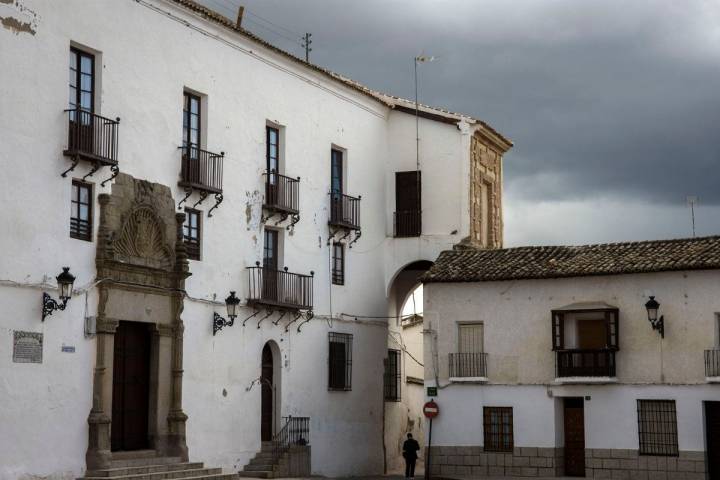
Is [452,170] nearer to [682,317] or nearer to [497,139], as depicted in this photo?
[497,139]

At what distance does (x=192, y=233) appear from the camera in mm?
25609

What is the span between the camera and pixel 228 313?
26.3m

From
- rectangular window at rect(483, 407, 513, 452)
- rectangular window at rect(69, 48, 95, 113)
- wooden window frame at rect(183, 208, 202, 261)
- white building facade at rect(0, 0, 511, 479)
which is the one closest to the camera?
white building facade at rect(0, 0, 511, 479)

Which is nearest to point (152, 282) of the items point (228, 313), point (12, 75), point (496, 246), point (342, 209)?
point (228, 313)

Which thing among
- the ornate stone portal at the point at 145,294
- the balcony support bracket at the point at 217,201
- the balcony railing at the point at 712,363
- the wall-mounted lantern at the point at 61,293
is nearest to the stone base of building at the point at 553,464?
the balcony railing at the point at 712,363

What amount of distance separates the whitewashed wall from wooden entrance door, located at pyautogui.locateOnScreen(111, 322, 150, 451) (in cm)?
855

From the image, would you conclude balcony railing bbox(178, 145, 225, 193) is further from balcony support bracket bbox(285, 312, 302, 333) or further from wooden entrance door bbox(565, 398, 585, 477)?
wooden entrance door bbox(565, 398, 585, 477)

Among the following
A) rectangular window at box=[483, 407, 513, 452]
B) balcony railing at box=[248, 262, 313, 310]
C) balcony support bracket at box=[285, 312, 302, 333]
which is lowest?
rectangular window at box=[483, 407, 513, 452]

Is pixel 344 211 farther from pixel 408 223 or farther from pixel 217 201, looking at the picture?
pixel 217 201

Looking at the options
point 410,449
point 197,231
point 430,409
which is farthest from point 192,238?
point 410,449

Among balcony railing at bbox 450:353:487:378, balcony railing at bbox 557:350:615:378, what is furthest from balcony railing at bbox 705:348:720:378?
balcony railing at bbox 450:353:487:378

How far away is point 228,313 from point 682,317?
1005 centimetres

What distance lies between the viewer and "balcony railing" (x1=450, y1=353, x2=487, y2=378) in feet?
98.0

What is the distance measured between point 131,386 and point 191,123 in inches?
222
